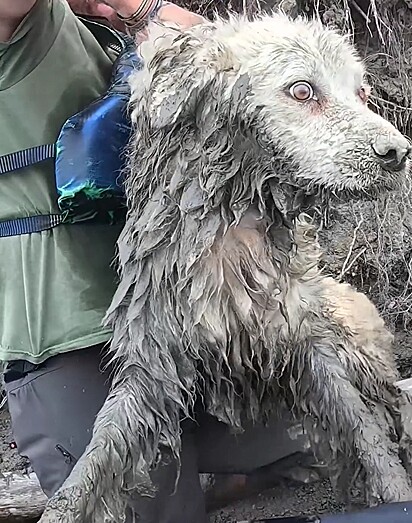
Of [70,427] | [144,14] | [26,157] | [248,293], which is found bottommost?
[70,427]

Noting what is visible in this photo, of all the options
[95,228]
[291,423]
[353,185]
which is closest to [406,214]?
[291,423]

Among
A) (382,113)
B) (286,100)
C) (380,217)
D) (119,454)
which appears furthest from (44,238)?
(382,113)

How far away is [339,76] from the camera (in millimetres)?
1464

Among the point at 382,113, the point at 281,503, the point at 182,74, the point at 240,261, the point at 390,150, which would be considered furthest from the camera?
the point at 382,113

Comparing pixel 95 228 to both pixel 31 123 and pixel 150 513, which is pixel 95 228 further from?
pixel 150 513

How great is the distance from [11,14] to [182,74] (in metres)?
0.41

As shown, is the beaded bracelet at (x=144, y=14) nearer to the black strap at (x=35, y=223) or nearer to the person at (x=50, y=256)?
the person at (x=50, y=256)

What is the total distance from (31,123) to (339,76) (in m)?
0.64

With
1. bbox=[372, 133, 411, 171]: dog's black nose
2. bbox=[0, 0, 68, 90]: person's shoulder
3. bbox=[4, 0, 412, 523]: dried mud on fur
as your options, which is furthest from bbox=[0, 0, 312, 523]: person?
bbox=[4, 0, 412, 523]: dried mud on fur

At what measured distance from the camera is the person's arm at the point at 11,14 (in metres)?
1.66

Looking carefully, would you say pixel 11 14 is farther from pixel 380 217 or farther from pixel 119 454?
pixel 380 217

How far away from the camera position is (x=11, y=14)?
5.50 ft

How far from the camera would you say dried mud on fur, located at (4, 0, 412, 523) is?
2.83 meters

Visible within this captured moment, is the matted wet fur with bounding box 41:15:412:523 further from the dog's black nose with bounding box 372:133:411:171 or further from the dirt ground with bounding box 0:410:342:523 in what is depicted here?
the dirt ground with bounding box 0:410:342:523
